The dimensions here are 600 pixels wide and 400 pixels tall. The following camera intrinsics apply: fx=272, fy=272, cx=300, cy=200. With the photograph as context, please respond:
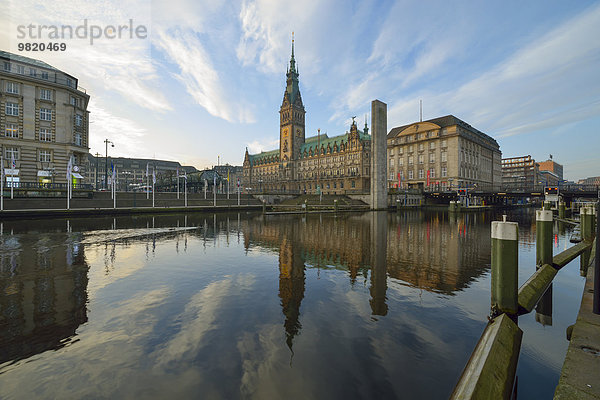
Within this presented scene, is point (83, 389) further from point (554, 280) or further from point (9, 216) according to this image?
point (9, 216)

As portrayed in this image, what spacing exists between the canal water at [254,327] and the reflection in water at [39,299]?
0.05 meters

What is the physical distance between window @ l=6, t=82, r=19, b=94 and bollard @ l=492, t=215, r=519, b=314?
72.5m

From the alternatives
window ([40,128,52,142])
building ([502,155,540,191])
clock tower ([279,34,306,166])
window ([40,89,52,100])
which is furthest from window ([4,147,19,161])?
building ([502,155,540,191])

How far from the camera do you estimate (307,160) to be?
122312 millimetres

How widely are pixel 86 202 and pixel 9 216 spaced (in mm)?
12047

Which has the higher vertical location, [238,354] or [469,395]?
[469,395]

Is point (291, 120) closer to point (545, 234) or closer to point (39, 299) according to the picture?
point (545, 234)

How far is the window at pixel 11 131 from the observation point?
155ft

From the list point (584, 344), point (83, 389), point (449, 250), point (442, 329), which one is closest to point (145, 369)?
point (83, 389)

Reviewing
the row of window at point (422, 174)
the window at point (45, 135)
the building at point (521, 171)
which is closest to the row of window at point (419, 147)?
the row of window at point (422, 174)

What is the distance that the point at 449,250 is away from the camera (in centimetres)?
1600

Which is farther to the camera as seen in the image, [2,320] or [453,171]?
[453,171]

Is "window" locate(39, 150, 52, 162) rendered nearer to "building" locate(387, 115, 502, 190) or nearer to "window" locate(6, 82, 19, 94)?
"window" locate(6, 82, 19, 94)

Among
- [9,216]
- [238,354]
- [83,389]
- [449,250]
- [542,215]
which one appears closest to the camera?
[83,389]
